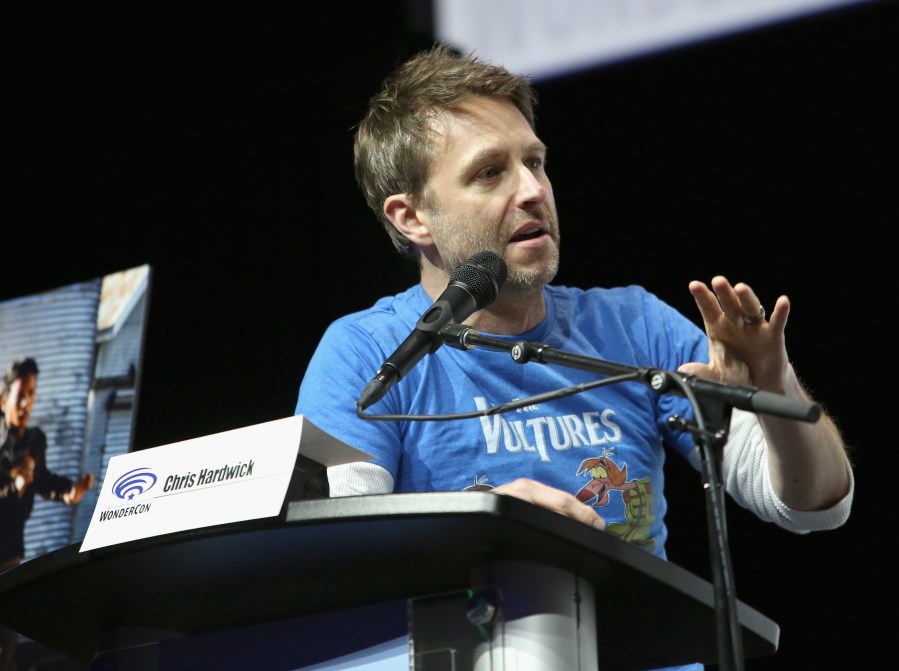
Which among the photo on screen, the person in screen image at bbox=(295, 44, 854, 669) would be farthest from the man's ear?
the photo on screen

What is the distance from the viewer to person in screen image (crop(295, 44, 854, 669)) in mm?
1593

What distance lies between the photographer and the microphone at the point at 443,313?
1.33m

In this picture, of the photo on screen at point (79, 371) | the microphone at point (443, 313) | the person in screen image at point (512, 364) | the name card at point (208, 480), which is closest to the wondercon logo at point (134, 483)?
the name card at point (208, 480)

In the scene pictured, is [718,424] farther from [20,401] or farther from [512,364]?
[20,401]

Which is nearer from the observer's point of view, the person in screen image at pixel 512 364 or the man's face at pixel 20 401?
the person in screen image at pixel 512 364

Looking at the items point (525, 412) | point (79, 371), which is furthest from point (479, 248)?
point (79, 371)

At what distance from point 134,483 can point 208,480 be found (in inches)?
4.2

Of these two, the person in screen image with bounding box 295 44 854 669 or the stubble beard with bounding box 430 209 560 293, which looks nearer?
the person in screen image with bounding box 295 44 854 669

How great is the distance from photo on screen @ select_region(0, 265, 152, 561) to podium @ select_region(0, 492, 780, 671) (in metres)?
1.81

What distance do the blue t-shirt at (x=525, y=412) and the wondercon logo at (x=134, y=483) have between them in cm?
52

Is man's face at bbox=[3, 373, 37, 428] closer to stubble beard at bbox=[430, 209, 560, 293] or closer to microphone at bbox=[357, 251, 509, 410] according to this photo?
stubble beard at bbox=[430, 209, 560, 293]

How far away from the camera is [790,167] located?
2.78 metres

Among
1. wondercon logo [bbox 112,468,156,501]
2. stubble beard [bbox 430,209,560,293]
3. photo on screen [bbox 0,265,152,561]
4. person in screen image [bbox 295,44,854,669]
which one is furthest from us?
photo on screen [bbox 0,265,152,561]

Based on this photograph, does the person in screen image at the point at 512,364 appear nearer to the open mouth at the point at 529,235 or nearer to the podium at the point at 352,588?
the open mouth at the point at 529,235
